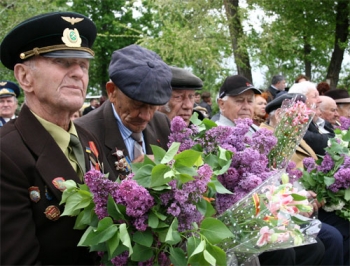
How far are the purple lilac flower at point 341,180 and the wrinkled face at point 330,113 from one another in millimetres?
2745

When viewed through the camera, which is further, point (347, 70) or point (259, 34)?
point (347, 70)

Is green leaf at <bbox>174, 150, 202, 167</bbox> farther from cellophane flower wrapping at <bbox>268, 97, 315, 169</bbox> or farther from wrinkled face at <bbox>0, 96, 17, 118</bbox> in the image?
wrinkled face at <bbox>0, 96, 17, 118</bbox>

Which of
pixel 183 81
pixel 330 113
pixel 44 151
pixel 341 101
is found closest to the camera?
pixel 44 151

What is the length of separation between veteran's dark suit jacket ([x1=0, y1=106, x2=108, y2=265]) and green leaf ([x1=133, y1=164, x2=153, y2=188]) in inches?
15.5

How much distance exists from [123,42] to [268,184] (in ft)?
87.1

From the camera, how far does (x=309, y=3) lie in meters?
15.7

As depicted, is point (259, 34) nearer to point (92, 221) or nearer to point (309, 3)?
point (309, 3)

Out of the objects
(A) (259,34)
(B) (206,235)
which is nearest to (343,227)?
(B) (206,235)

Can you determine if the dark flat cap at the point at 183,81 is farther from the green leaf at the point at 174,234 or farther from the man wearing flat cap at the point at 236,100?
the green leaf at the point at 174,234

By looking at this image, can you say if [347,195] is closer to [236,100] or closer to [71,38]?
[236,100]

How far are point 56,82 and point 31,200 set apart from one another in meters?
0.54

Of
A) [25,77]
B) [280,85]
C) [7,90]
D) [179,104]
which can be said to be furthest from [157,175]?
[280,85]

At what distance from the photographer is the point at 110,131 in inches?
131

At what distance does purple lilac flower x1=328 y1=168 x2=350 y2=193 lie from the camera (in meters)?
4.69
